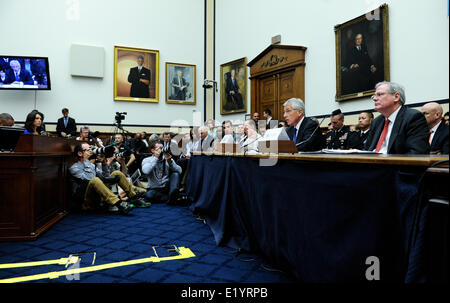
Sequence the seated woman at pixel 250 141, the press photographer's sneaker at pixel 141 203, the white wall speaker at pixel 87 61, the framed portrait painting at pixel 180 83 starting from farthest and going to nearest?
the framed portrait painting at pixel 180 83, the white wall speaker at pixel 87 61, the press photographer's sneaker at pixel 141 203, the seated woman at pixel 250 141

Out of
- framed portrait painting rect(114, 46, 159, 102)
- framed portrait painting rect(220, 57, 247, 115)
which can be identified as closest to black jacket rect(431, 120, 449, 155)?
framed portrait painting rect(220, 57, 247, 115)

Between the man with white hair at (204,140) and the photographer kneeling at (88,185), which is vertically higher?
the man with white hair at (204,140)

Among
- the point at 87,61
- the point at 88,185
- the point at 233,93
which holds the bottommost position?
the point at 88,185

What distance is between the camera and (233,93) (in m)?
8.77

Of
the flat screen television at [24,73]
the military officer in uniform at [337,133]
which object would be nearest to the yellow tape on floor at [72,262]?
the military officer in uniform at [337,133]

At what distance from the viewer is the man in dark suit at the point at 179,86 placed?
945 centimetres

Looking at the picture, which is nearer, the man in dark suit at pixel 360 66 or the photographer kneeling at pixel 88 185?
the photographer kneeling at pixel 88 185

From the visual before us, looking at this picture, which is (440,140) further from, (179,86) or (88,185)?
(179,86)

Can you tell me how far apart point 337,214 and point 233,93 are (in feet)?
24.7

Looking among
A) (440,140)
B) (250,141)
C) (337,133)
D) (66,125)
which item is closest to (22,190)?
(250,141)

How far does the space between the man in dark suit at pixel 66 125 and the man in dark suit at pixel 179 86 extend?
300 centimetres

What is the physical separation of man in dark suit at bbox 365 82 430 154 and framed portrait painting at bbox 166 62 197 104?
7.41 m

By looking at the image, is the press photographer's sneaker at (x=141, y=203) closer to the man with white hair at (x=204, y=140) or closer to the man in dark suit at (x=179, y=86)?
the man with white hair at (x=204, y=140)
